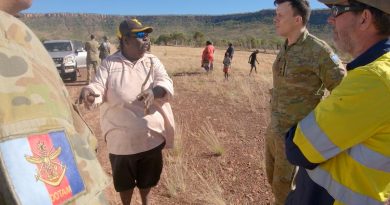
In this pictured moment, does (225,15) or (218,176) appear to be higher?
(218,176)

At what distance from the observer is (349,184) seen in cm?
154

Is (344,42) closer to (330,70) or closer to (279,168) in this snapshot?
(330,70)

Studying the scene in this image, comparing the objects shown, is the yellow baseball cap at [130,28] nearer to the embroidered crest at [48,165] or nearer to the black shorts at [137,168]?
the black shorts at [137,168]

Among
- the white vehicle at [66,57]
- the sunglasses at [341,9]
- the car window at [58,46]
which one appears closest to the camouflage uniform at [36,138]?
the sunglasses at [341,9]

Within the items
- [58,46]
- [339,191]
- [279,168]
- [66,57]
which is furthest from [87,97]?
[58,46]

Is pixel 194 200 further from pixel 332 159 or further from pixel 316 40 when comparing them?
pixel 332 159

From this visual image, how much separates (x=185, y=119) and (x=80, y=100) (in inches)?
227

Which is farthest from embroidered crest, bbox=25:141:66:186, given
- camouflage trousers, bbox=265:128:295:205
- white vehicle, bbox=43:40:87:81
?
white vehicle, bbox=43:40:87:81

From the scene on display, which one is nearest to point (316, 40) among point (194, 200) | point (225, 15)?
point (194, 200)

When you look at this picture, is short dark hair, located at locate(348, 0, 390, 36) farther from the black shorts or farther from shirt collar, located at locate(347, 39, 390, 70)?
the black shorts

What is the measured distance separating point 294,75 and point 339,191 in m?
1.54

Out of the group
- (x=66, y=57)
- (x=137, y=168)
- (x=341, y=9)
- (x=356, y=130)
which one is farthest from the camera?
(x=66, y=57)

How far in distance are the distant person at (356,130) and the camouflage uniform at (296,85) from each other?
114 centimetres

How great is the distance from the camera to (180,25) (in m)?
114
